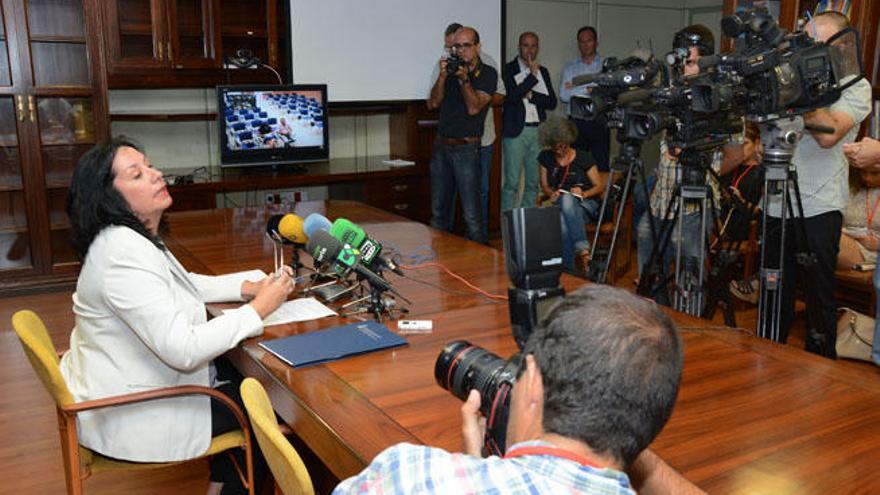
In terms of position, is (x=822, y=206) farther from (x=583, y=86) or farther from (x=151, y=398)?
(x=583, y=86)

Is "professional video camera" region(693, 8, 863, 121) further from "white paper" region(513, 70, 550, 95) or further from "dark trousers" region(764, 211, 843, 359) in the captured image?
"white paper" region(513, 70, 550, 95)

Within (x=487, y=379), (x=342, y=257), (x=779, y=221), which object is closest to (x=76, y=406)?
(x=342, y=257)

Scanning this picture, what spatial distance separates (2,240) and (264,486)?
133 inches

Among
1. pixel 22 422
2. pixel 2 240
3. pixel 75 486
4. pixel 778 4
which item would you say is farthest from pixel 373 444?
pixel 2 240

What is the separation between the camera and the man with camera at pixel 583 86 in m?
6.09

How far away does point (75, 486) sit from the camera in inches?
69.7

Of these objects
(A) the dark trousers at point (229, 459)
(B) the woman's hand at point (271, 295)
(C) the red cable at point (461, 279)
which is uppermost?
(B) the woman's hand at point (271, 295)

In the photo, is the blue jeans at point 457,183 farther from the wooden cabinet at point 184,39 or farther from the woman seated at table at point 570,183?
the wooden cabinet at point 184,39

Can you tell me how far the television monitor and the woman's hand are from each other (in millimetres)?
3107

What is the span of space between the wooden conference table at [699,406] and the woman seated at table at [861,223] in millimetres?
2075

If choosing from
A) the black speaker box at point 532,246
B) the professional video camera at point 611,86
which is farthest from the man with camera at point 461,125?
the black speaker box at point 532,246

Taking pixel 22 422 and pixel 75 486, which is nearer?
pixel 75 486

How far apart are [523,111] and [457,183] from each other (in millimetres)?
1026

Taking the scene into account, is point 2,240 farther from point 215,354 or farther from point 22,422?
point 215,354
